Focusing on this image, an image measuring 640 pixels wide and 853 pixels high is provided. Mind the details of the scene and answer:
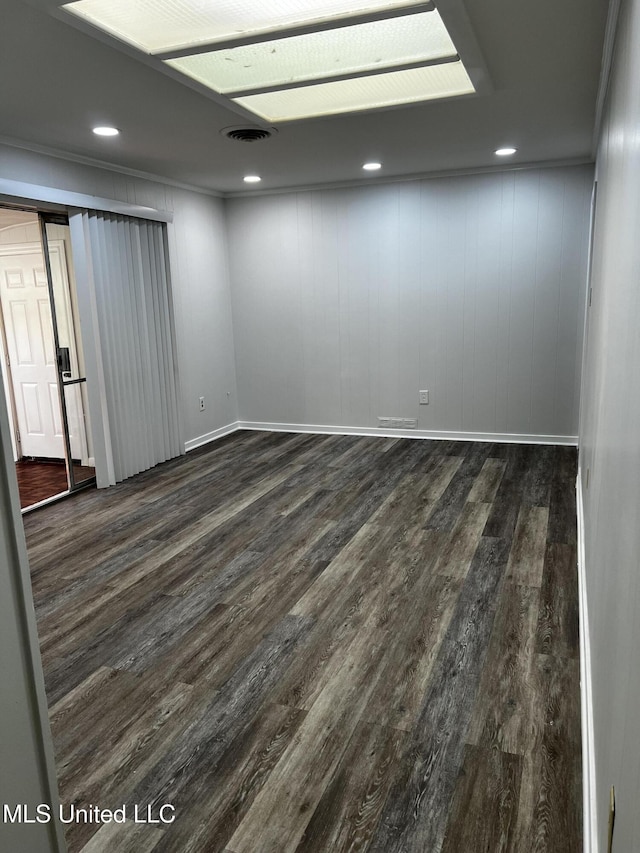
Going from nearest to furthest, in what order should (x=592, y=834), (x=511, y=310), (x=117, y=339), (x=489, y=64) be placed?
(x=592, y=834), (x=489, y=64), (x=117, y=339), (x=511, y=310)

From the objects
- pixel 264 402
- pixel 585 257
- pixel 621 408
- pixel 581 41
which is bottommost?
pixel 264 402

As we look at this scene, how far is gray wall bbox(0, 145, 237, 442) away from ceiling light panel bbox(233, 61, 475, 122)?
1.93 m

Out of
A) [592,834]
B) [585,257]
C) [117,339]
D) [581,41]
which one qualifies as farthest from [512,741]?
[585,257]

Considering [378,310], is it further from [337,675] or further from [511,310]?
[337,675]

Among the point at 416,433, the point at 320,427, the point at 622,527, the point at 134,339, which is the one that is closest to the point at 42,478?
the point at 134,339

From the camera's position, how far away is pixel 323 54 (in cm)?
265

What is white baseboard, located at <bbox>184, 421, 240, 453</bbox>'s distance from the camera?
5897 mm

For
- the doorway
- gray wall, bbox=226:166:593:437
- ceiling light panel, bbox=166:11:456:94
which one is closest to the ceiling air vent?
ceiling light panel, bbox=166:11:456:94

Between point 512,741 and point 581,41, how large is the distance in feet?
8.77

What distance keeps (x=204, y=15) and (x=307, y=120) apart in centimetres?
137

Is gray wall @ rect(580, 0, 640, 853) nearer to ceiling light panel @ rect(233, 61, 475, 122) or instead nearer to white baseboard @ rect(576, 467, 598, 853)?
white baseboard @ rect(576, 467, 598, 853)

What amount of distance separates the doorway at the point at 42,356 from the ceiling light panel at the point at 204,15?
8.01ft

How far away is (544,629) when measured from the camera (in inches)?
103

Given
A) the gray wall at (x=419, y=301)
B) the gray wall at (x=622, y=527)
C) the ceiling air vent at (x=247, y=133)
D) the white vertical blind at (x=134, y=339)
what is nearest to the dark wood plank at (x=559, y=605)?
the gray wall at (x=622, y=527)
